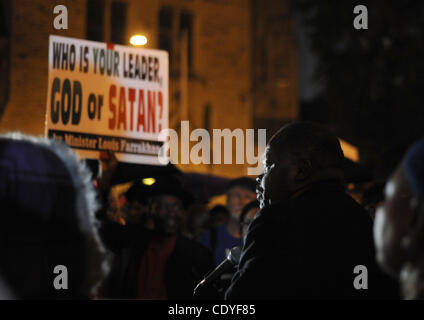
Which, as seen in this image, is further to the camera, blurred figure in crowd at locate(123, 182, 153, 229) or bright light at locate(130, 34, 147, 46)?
blurred figure in crowd at locate(123, 182, 153, 229)

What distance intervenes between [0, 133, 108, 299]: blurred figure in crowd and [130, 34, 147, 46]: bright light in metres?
5.27

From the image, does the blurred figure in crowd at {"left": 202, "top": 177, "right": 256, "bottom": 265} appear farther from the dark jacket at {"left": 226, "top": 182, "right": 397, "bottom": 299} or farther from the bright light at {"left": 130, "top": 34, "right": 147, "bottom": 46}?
the dark jacket at {"left": 226, "top": 182, "right": 397, "bottom": 299}

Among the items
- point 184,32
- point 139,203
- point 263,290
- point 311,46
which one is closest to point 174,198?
point 139,203

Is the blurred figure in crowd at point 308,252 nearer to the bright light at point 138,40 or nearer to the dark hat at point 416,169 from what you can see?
the dark hat at point 416,169

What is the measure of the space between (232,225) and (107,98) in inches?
98.4

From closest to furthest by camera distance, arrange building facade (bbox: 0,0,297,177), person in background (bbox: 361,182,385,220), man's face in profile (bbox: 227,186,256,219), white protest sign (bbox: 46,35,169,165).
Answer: white protest sign (bbox: 46,35,169,165) → person in background (bbox: 361,182,385,220) → man's face in profile (bbox: 227,186,256,219) → building facade (bbox: 0,0,297,177)

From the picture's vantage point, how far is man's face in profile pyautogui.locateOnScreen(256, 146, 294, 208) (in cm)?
360

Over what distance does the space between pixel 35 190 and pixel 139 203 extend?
569cm

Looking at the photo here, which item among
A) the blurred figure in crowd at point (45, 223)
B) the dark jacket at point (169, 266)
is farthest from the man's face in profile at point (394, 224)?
the dark jacket at point (169, 266)

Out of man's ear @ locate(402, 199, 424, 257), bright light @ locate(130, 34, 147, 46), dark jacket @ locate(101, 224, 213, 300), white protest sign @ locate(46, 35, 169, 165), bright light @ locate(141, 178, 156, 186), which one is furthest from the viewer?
bright light @ locate(141, 178, 156, 186)

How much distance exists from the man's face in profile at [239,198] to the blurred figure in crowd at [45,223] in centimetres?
674

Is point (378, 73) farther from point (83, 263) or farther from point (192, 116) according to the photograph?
point (83, 263)

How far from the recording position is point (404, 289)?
1.94 meters

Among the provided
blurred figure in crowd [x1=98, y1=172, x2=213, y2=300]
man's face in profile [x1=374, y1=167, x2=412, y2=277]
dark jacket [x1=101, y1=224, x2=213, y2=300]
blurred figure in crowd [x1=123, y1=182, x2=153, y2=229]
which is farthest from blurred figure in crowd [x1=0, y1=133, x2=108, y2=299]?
blurred figure in crowd [x1=123, y1=182, x2=153, y2=229]
